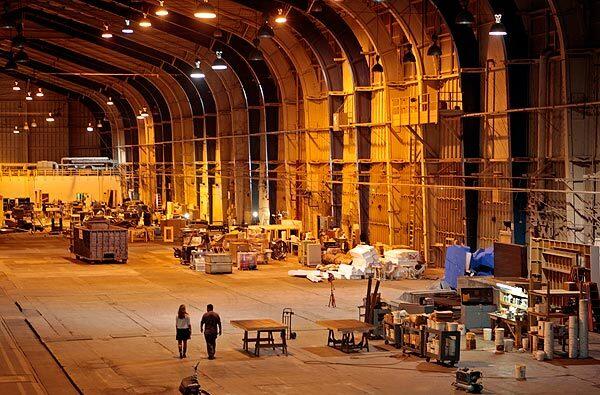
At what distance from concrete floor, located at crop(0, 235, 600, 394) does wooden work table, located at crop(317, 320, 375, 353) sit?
378 millimetres

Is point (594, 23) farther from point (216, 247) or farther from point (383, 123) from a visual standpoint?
point (216, 247)

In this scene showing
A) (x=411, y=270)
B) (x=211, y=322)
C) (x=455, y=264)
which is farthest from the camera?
(x=411, y=270)

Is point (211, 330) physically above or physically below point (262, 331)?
above

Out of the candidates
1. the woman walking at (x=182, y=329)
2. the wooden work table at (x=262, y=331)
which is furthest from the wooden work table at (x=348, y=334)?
the woman walking at (x=182, y=329)

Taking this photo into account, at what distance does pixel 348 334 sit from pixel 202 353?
348 centimetres

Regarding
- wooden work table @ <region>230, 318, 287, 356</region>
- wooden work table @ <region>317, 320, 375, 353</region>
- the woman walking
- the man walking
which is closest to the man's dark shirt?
the man walking

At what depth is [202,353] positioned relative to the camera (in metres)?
26.4

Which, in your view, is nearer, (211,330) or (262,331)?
(211,330)

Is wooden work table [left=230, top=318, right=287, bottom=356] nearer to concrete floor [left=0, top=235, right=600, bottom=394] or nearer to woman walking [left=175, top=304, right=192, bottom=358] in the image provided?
concrete floor [left=0, top=235, right=600, bottom=394]

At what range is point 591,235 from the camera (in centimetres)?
3397

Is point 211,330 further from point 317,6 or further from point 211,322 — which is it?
point 317,6

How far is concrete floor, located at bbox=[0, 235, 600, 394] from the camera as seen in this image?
2273 cm

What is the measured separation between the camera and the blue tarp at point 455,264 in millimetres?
37062

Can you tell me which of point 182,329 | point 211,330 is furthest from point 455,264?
point 182,329
